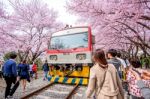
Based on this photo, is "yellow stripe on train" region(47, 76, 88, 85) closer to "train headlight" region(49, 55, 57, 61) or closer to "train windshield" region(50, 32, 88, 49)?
"train headlight" region(49, 55, 57, 61)

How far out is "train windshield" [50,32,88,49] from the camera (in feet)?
43.9

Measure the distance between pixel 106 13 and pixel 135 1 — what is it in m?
2.60

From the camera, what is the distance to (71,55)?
1362 cm

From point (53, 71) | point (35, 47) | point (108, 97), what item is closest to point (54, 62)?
point (53, 71)

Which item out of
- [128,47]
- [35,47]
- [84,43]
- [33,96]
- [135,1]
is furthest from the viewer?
[128,47]

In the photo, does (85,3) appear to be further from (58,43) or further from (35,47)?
(35,47)

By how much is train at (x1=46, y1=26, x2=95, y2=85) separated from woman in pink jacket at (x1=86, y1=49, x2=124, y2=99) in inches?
345

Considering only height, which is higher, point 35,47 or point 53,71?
point 35,47

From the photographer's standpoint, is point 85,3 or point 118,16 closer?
point 118,16

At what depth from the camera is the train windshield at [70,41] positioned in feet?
43.9

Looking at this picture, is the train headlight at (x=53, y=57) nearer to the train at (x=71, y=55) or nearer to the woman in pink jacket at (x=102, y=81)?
the train at (x=71, y=55)

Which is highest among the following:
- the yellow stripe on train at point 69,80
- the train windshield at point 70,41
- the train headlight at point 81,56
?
the train windshield at point 70,41

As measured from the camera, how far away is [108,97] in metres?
4.08

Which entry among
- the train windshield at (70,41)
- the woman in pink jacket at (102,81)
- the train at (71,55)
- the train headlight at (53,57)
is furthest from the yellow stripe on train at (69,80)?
the woman in pink jacket at (102,81)
